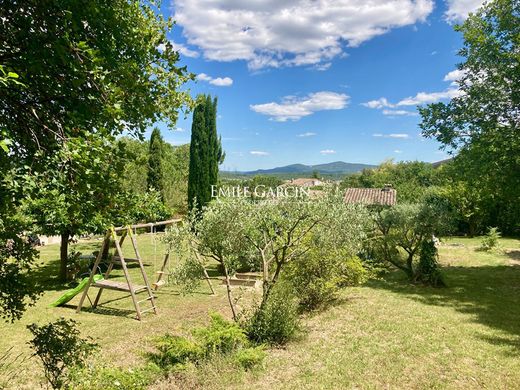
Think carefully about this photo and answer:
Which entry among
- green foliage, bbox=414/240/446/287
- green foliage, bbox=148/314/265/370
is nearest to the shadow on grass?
green foliage, bbox=414/240/446/287

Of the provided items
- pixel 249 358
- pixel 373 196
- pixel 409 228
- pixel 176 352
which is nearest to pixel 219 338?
pixel 249 358

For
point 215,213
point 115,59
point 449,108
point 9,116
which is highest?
point 449,108

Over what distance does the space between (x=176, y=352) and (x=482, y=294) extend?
10.8 m

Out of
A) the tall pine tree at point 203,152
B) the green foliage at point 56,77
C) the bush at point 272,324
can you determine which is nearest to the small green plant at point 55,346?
the green foliage at point 56,77

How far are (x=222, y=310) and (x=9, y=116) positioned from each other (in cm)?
810

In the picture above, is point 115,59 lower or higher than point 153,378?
higher

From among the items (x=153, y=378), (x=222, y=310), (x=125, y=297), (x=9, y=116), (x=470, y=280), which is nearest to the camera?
(x=9, y=116)

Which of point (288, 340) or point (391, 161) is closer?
point (288, 340)

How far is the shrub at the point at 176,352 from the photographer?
20.9 feet

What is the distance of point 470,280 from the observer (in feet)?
46.3

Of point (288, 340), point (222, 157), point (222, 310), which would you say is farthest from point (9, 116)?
point (222, 157)

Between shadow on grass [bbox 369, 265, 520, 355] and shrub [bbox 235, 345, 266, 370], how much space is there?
5288 mm

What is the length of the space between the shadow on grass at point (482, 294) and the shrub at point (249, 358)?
529 centimetres

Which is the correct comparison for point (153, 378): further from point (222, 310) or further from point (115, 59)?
point (115, 59)
